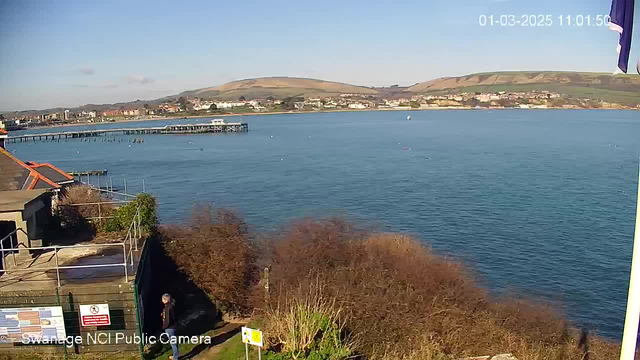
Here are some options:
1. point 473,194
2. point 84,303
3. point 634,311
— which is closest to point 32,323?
point 84,303

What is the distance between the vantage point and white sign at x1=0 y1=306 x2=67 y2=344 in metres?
9.95

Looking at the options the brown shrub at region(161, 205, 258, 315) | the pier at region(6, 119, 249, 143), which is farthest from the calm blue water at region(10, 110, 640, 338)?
the pier at region(6, 119, 249, 143)

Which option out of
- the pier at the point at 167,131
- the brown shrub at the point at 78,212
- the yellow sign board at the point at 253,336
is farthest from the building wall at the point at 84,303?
the pier at the point at 167,131

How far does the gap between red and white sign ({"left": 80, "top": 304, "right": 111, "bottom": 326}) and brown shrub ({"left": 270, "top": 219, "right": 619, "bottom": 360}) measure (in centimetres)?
402

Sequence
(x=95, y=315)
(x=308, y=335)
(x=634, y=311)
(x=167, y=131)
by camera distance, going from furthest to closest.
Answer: (x=167, y=131), (x=95, y=315), (x=308, y=335), (x=634, y=311)

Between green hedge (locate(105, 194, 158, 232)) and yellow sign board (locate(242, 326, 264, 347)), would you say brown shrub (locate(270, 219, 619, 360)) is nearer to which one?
yellow sign board (locate(242, 326, 264, 347))

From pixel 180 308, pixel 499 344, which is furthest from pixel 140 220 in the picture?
pixel 499 344

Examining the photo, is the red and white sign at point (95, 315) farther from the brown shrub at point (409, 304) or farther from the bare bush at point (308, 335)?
the brown shrub at point (409, 304)

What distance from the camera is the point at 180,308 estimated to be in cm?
1403

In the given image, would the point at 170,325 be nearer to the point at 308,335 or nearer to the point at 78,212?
the point at 308,335

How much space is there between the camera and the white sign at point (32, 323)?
9.95m

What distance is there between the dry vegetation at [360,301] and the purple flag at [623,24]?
256 inches

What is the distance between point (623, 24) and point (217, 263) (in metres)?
11.9

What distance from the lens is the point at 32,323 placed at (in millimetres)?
9961
